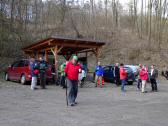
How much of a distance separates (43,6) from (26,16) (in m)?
6.18

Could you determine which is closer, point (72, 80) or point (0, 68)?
point (72, 80)

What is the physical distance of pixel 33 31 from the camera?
40438mm

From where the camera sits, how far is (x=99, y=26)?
53.2 m

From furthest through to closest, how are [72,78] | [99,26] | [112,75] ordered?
[99,26] → [112,75] → [72,78]

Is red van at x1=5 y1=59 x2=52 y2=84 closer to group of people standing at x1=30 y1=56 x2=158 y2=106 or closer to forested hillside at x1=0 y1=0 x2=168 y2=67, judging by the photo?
group of people standing at x1=30 y1=56 x2=158 y2=106

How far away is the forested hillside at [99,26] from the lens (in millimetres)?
35875

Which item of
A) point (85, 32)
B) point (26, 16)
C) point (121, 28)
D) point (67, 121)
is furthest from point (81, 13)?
point (67, 121)

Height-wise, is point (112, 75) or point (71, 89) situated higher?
point (112, 75)

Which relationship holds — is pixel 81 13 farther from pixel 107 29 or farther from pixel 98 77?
pixel 98 77

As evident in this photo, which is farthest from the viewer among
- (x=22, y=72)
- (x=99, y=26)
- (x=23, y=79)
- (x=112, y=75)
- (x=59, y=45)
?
(x=99, y=26)

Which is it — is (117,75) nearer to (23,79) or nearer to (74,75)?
(23,79)

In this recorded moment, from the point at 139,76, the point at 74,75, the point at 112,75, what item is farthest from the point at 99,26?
the point at 74,75

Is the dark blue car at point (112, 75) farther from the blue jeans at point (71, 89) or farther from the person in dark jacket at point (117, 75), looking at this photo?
the blue jeans at point (71, 89)

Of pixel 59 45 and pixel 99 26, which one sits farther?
pixel 99 26
